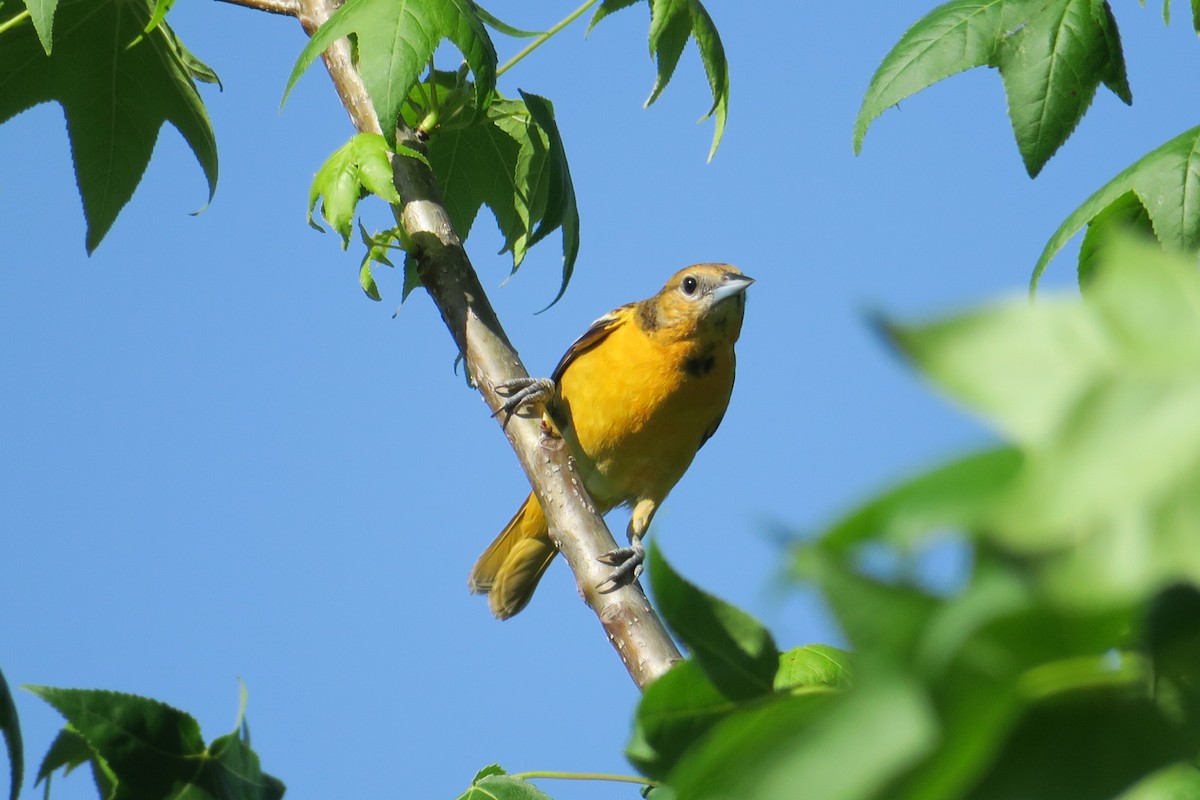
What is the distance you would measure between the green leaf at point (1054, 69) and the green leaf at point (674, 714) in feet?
6.71

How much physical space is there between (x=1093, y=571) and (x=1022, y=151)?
2.43 m

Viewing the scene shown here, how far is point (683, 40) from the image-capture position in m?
3.48

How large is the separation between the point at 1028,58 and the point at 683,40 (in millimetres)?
1028

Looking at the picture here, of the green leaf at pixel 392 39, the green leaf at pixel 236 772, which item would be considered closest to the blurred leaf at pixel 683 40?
the green leaf at pixel 392 39

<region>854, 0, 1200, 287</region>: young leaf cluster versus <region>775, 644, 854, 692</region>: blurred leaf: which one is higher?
<region>854, 0, 1200, 287</region>: young leaf cluster

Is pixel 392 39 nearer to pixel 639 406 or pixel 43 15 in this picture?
pixel 43 15

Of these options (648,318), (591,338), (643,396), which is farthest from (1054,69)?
(591,338)

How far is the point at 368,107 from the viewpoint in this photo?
3277mm

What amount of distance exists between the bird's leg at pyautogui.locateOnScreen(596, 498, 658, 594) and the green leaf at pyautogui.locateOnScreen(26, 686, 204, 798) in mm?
1163

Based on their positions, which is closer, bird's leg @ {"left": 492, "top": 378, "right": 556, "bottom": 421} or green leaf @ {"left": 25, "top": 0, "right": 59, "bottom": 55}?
green leaf @ {"left": 25, "top": 0, "right": 59, "bottom": 55}

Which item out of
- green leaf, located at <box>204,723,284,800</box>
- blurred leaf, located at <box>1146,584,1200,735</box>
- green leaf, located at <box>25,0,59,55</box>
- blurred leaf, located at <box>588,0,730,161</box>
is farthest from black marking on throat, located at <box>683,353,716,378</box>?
blurred leaf, located at <box>1146,584,1200,735</box>

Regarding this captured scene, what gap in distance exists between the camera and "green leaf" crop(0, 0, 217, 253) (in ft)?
12.1

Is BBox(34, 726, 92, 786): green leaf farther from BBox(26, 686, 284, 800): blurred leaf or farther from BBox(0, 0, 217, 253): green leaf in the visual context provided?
BBox(0, 0, 217, 253): green leaf

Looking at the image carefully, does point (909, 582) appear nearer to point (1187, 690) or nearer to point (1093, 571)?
point (1093, 571)
